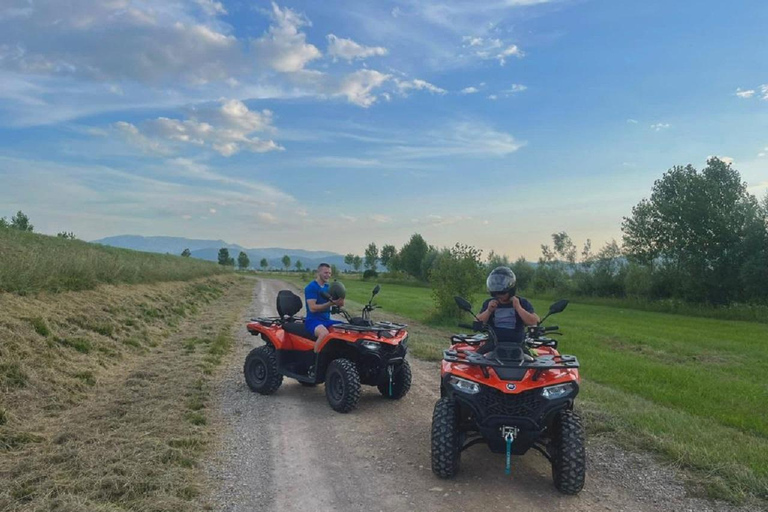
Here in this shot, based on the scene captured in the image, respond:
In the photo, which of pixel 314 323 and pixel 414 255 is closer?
pixel 314 323

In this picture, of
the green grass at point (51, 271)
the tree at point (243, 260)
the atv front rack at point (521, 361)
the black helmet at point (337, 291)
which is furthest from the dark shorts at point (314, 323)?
the tree at point (243, 260)

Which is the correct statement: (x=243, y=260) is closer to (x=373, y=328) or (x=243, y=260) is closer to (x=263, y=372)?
(x=263, y=372)

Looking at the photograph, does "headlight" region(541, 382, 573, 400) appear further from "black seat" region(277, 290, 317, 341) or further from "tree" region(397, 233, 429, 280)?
"tree" region(397, 233, 429, 280)

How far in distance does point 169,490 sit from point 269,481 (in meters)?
0.88

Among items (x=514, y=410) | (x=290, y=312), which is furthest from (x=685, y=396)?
(x=290, y=312)

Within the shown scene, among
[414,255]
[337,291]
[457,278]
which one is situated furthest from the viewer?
[414,255]

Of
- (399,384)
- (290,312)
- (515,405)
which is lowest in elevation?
(399,384)

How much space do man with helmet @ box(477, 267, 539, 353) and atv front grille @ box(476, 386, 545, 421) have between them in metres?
0.89

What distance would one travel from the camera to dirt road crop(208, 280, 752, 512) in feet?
14.6

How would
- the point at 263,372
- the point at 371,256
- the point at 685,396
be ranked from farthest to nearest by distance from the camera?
the point at 371,256
the point at 685,396
the point at 263,372

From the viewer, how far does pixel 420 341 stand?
44.7ft

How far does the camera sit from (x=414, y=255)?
74.6 meters

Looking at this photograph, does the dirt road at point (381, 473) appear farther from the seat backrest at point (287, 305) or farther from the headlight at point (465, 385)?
the seat backrest at point (287, 305)

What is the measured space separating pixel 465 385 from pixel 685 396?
20.5 ft
